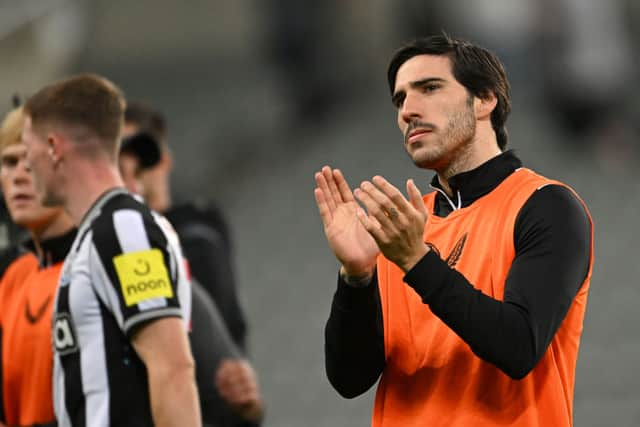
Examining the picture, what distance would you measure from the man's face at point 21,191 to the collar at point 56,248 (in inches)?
2.8

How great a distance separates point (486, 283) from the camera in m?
2.90

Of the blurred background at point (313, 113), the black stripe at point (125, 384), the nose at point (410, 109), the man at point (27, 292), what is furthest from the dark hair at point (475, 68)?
the blurred background at point (313, 113)

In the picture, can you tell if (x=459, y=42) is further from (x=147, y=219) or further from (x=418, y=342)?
(x=147, y=219)

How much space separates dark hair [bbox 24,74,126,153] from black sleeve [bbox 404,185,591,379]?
3.98 ft

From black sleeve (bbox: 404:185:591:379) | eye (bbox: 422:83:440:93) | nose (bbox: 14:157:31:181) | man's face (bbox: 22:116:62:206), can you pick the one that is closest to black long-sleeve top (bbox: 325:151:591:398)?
Answer: black sleeve (bbox: 404:185:591:379)

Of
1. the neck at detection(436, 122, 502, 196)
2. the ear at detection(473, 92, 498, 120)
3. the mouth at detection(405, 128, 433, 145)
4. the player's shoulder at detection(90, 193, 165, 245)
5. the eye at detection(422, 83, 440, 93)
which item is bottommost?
the player's shoulder at detection(90, 193, 165, 245)

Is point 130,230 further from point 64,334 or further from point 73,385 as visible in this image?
point 73,385

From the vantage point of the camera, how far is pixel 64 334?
3.39 metres

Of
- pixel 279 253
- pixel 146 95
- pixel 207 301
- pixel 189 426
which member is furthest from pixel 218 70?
pixel 189 426

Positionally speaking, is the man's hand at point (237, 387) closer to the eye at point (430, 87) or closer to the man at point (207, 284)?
the man at point (207, 284)

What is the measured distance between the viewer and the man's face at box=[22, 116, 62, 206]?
3.59 m

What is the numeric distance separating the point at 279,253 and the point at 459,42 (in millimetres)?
8319

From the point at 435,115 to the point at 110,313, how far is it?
1.00 metres

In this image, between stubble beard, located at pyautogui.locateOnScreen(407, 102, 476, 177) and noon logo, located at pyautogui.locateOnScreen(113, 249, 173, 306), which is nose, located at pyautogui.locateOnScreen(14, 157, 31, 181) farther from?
stubble beard, located at pyautogui.locateOnScreen(407, 102, 476, 177)
